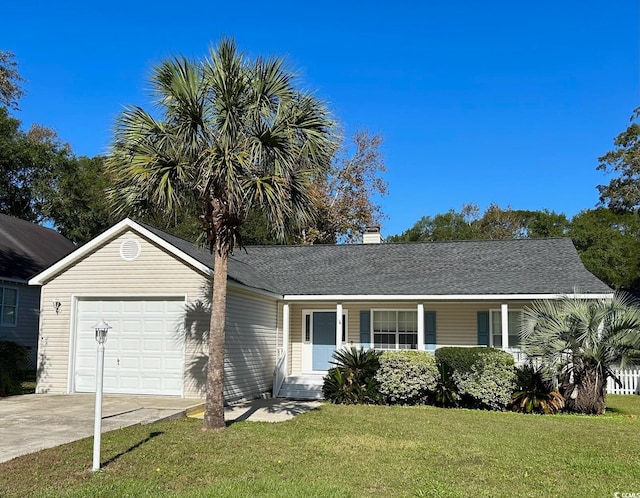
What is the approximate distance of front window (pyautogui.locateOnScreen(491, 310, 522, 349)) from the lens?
658 inches

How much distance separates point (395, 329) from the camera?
17641mm

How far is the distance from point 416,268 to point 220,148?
32.6ft

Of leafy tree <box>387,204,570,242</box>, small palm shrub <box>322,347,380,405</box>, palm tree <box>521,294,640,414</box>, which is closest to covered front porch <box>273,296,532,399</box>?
small palm shrub <box>322,347,380,405</box>

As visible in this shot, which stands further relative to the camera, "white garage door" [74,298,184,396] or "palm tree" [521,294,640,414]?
"white garage door" [74,298,184,396]

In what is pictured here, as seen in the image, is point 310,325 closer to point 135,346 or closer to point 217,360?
point 135,346

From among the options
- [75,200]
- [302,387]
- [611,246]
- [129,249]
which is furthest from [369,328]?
[611,246]

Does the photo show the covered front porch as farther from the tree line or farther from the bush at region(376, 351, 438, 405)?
the tree line

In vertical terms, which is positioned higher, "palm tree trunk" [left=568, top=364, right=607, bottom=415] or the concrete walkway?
"palm tree trunk" [left=568, top=364, right=607, bottom=415]

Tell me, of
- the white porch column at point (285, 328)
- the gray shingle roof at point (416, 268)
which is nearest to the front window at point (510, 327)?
the gray shingle roof at point (416, 268)

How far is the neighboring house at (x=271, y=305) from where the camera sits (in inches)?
552

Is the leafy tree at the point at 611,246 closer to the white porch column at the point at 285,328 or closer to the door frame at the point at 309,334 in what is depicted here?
the door frame at the point at 309,334

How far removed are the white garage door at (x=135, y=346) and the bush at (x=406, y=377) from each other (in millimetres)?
4959

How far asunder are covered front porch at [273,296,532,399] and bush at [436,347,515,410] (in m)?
2.66

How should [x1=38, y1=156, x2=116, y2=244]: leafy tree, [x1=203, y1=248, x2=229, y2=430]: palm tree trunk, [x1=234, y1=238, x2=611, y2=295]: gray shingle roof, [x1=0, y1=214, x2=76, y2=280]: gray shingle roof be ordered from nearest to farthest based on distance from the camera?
[x1=203, y1=248, x2=229, y2=430]: palm tree trunk, [x1=234, y1=238, x2=611, y2=295]: gray shingle roof, [x1=0, y1=214, x2=76, y2=280]: gray shingle roof, [x1=38, y1=156, x2=116, y2=244]: leafy tree
